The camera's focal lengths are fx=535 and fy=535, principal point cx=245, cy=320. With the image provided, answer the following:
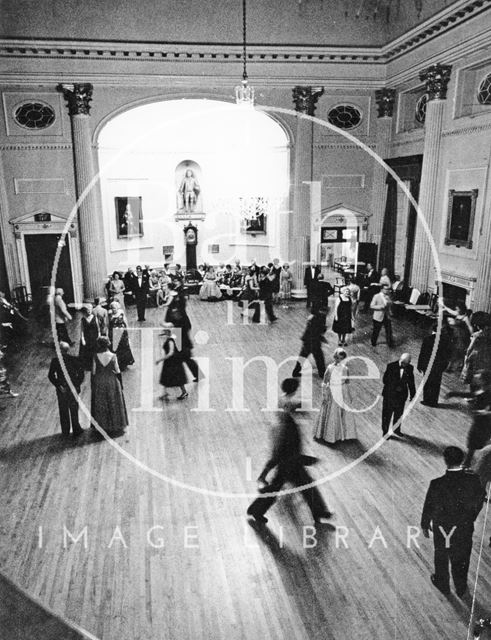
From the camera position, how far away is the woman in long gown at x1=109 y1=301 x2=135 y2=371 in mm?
10390

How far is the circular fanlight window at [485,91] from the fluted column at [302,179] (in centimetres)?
484

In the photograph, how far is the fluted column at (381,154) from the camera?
1580 cm

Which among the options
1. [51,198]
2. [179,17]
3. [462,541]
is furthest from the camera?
[51,198]

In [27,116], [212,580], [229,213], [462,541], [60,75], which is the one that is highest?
[60,75]

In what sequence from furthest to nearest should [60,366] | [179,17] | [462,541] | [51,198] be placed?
[51,198]
[179,17]
[60,366]
[462,541]

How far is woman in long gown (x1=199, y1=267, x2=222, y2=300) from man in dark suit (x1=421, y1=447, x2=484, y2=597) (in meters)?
12.7

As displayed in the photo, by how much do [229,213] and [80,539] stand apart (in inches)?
630

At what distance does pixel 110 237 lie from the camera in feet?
60.2

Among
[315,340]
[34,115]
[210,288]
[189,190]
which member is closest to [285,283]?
[210,288]

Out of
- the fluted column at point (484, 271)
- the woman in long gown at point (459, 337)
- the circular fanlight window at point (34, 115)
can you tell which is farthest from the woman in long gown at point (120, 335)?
the fluted column at point (484, 271)

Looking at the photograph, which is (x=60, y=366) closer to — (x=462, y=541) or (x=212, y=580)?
(x=212, y=580)

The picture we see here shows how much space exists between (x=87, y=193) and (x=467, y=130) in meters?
10.2

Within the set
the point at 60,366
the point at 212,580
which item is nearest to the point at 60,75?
the point at 60,366

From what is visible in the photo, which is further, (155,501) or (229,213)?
(229,213)
